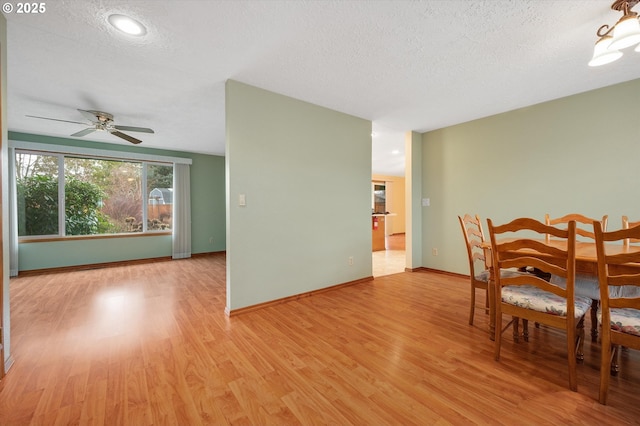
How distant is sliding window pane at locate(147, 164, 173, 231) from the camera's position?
554 cm

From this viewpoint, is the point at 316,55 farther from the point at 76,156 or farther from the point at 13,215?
the point at 13,215

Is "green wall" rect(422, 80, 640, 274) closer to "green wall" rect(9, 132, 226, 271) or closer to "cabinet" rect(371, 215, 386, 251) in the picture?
"cabinet" rect(371, 215, 386, 251)

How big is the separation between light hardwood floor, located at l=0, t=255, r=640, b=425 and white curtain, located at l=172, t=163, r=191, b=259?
9.02 feet

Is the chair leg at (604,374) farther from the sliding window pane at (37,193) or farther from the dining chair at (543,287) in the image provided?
the sliding window pane at (37,193)

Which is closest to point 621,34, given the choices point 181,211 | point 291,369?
point 291,369

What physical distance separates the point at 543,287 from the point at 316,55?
8.06 ft

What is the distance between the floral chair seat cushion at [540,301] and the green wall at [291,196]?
203cm

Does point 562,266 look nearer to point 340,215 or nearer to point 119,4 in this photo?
point 340,215

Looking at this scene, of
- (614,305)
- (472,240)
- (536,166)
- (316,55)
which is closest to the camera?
(614,305)

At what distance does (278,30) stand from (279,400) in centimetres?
251

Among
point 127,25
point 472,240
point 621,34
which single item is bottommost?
point 472,240

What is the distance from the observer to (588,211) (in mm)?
2932

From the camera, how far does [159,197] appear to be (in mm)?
5656

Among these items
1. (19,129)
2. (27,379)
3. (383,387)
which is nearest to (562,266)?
(383,387)
